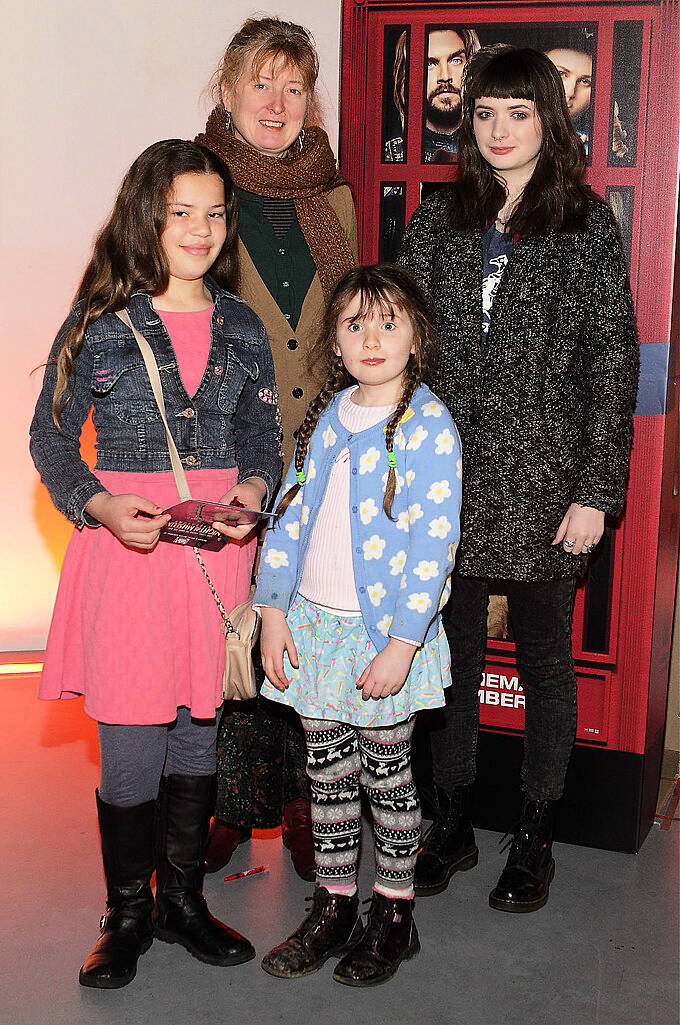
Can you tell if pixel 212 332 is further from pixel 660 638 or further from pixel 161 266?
pixel 660 638

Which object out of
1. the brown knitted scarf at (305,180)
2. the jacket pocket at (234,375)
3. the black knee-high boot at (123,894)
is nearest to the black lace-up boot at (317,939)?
the black knee-high boot at (123,894)

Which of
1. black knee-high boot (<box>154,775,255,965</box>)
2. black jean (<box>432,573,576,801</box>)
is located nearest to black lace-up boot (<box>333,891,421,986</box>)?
black knee-high boot (<box>154,775,255,965</box>)

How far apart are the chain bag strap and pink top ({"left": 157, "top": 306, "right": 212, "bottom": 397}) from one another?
6 cm

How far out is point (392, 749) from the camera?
1.95m

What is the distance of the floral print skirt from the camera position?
6.23 feet

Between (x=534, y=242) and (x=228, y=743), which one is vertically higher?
(x=534, y=242)

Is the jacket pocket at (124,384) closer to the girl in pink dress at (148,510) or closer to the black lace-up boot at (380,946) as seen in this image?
the girl in pink dress at (148,510)

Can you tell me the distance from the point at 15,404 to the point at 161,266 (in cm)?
215

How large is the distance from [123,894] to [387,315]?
116 cm

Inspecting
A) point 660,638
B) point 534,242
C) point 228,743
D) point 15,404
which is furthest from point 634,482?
point 15,404

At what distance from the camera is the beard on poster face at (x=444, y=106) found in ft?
8.17

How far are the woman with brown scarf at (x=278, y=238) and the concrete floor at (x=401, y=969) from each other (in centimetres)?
20

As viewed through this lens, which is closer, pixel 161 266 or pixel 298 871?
pixel 161 266

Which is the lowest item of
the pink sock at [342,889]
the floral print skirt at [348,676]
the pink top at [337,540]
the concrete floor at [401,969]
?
the concrete floor at [401,969]
